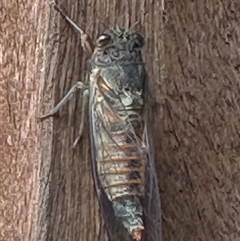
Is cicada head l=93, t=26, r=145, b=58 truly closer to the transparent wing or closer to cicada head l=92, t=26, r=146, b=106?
cicada head l=92, t=26, r=146, b=106

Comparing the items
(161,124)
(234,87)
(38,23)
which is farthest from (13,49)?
(234,87)

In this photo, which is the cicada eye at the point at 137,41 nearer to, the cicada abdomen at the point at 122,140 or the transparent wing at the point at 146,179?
the cicada abdomen at the point at 122,140

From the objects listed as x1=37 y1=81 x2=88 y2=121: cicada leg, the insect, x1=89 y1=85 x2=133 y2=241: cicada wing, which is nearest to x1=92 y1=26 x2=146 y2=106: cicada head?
the insect

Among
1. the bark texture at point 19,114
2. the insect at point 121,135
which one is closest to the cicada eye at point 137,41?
the insect at point 121,135

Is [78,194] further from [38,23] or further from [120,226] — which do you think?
[38,23]

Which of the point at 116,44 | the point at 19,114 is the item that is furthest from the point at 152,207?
the point at 116,44

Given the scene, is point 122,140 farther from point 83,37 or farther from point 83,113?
point 83,37
